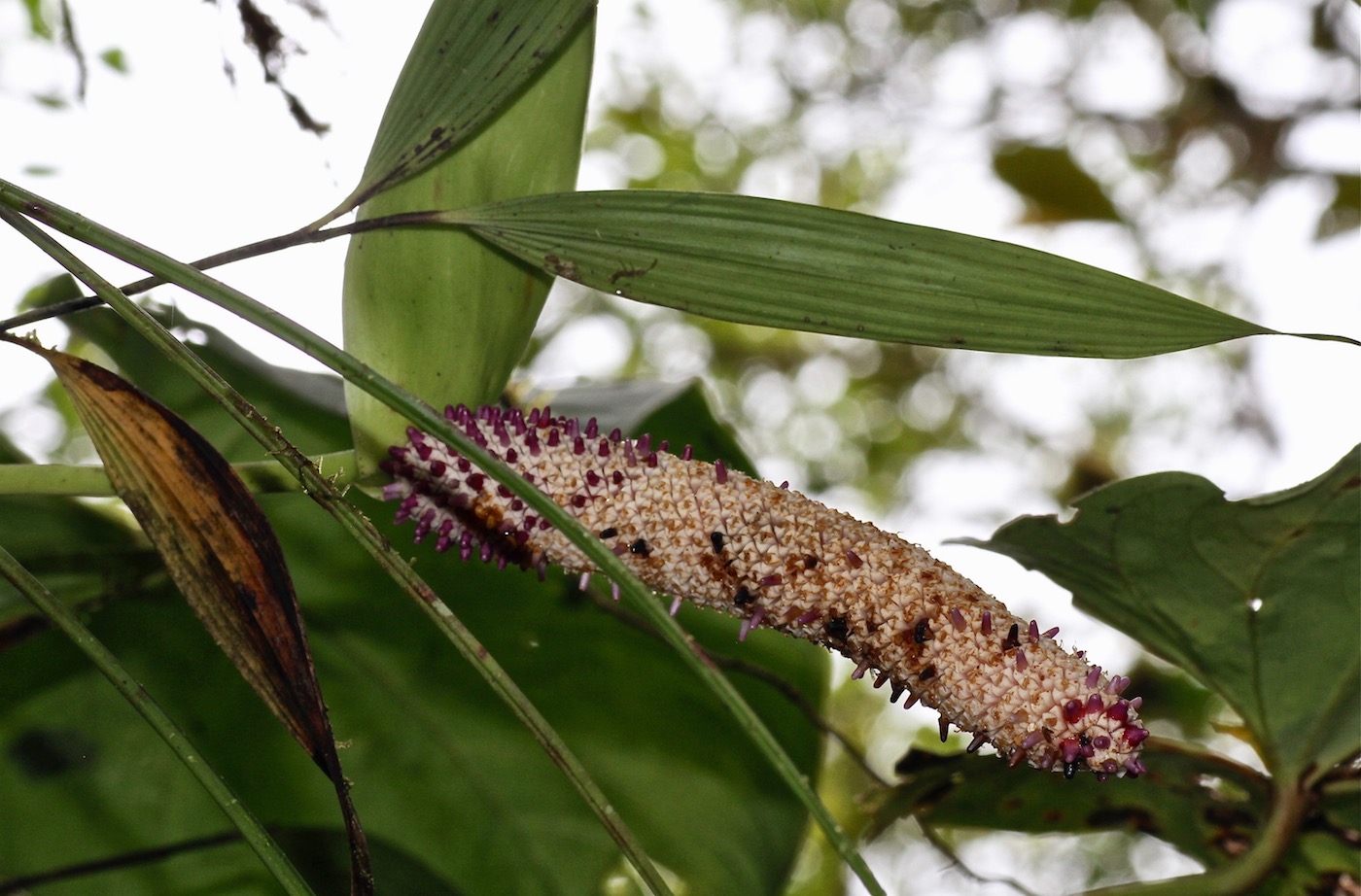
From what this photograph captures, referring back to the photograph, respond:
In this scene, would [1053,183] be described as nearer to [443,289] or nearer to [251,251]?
[443,289]

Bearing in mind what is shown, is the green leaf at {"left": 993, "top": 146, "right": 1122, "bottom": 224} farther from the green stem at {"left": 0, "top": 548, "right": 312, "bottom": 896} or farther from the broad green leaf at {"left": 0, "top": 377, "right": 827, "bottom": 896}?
the green stem at {"left": 0, "top": 548, "right": 312, "bottom": 896}

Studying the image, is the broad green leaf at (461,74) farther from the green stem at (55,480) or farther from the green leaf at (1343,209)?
the green leaf at (1343,209)

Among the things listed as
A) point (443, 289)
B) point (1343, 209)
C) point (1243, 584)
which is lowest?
point (443, 289)

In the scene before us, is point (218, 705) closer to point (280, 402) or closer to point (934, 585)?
point (280, 402)

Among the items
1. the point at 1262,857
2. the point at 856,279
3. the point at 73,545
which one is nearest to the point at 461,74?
the point at 856,279

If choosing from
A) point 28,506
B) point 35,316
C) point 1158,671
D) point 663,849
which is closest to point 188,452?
point 35,316

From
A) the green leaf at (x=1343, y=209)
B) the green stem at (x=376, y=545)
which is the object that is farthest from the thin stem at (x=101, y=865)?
the green leaf at (x=1343, y=209)
